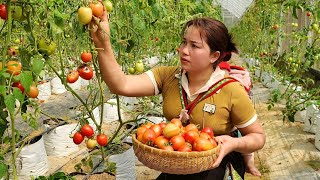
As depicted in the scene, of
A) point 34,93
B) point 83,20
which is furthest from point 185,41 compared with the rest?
point 34,93

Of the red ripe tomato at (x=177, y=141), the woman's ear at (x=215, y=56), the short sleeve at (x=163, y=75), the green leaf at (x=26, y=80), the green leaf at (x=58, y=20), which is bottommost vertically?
the red ripe tomato at (x=177, y=141)

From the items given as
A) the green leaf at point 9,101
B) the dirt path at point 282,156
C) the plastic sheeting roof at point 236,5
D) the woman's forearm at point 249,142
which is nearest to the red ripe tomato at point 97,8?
the green leaf at point 9,101

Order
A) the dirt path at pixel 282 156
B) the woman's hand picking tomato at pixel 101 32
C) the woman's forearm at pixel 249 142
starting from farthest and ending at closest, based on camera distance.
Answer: the dirt path at pixel 282 156
the woman's forearm at pixel 249 142
the woman's hand picking tomato at pixel 101 32

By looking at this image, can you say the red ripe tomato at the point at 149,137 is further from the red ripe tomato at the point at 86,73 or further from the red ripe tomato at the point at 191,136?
the red ripe tomato at the point at 86,73

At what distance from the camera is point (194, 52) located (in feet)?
5.58

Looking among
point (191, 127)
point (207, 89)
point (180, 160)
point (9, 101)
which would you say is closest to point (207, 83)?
point (207, 89)

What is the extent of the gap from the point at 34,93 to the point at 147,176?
169 centimetres

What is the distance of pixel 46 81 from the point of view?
575 cm

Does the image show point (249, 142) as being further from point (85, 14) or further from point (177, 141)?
point (85, 14)

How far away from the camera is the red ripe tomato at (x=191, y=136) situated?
1.53 metres

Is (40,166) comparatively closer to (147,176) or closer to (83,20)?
(147,176)

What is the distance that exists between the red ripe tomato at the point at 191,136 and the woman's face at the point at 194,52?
32cm

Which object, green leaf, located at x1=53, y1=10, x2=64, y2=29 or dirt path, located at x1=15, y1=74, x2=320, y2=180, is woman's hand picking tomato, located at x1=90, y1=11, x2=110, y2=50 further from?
dirt path, located at x1=15, y1=74, x2=320, y2=180

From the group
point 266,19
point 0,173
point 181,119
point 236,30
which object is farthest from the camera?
point 236,30
